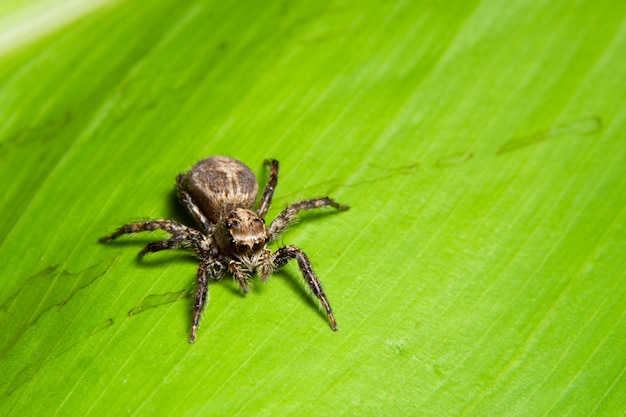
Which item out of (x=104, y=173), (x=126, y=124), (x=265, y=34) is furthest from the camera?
(x=265, y=34)

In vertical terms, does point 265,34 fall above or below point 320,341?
above

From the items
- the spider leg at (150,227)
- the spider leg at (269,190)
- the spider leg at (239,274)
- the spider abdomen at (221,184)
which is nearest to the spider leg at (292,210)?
the spider leg at (269,190)

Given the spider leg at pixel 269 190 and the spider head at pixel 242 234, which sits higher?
the spider leg at pixel 269 190

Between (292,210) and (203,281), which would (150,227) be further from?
(292,210)

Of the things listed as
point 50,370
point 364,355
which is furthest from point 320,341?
point 50,370

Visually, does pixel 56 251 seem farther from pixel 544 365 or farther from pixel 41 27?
pixel 544 365

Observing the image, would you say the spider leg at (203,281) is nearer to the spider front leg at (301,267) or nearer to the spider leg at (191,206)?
the spider front leg at (301,267)

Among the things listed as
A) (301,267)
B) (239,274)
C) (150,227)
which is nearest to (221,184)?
(150,227)
